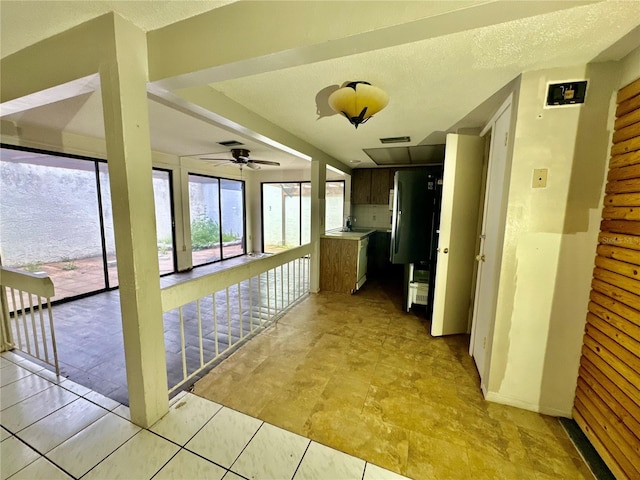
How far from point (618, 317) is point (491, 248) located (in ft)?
2.49

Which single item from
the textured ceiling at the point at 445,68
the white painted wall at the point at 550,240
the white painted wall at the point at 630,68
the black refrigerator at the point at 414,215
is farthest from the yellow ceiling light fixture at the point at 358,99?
the black refrigerator at the point at 414,215

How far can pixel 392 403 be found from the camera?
1722mm

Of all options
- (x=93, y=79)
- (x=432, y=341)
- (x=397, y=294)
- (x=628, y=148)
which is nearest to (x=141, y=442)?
(x=93, y=79)

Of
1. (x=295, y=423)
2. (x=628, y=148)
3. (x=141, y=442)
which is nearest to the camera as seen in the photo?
(x=628, y=148)

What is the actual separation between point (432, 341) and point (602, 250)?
1555 mm

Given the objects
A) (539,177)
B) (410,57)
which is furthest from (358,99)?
(539,177)

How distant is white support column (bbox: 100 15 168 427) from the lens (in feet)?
4.08

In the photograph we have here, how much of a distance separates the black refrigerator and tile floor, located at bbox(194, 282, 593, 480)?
884mm

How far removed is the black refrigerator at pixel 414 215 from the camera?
2990 mm

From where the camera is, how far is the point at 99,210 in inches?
152

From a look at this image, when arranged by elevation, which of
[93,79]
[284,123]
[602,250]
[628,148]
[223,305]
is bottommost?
[223,305]

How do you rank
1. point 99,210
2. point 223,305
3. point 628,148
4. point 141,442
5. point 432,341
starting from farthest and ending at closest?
1. point 99,210
2. point 223,305
3. point 432,341
4. point 141,442
5. point 628,148

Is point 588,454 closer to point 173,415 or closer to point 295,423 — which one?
point 295,423

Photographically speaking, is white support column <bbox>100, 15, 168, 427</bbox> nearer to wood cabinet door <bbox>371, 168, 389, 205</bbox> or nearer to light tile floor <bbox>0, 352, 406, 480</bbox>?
light tile floor <bbox>0, 352, 406, 480</bbox>
